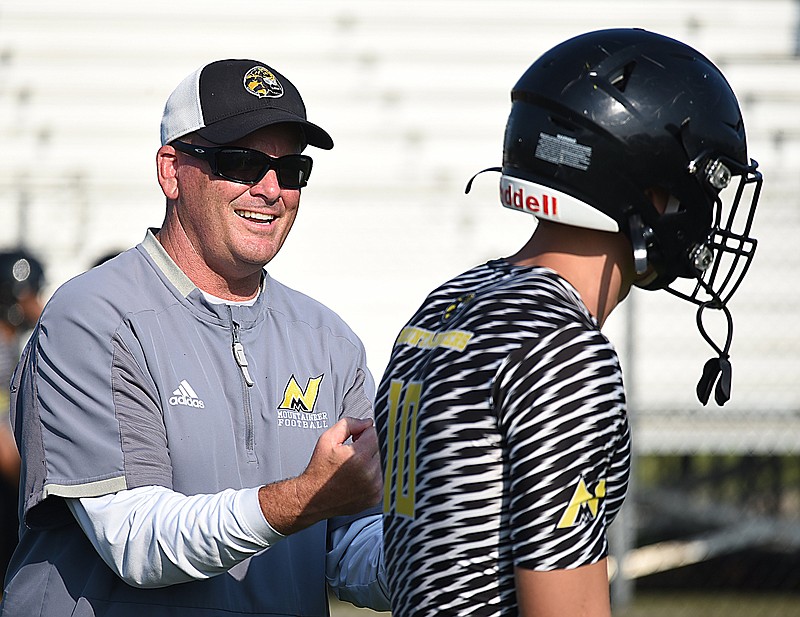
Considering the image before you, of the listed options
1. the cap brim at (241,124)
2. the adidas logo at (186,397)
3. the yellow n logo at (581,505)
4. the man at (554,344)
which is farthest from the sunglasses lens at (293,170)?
the yellow n logo at (581,505)

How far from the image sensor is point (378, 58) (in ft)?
29.6

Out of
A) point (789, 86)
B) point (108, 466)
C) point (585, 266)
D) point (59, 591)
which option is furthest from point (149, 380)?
point (789, 86)

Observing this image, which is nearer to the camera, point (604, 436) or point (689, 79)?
point (604, 436)

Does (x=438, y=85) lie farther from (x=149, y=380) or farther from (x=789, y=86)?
(x=149, y=380)

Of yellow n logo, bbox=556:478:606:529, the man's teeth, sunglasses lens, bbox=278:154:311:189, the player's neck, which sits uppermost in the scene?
sunglasses lens, bbox=278:154:311:189

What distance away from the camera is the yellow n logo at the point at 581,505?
153 cm

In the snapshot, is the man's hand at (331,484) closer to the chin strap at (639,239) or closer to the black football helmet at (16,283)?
the chin strap at (639,239)

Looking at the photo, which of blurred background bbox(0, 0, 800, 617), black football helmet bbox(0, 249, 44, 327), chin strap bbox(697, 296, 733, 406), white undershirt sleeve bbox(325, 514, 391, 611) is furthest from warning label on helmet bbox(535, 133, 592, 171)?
blurred background bbox(0, 0, 800, 617)

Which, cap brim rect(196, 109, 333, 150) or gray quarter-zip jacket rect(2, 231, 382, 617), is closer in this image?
gray quarter-zip jacket rect(2, 231, 382, 617)

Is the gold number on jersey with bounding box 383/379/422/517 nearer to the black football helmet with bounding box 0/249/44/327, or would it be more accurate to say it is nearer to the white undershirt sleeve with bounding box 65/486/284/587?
the white undershirt sleeve with bounding box 65/486/284/587

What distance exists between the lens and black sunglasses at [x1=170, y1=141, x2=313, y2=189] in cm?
276

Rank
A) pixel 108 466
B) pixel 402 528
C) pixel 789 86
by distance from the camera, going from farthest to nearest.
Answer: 1. pixel 789 86
2. pixel 108 466
3. pixel 402 528

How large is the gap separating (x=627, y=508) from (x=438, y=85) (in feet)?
12.8

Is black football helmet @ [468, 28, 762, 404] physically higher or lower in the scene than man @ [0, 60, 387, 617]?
higher
